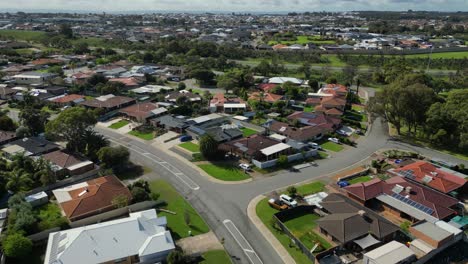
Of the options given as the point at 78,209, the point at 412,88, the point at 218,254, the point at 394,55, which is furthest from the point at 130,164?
the point at 394,55

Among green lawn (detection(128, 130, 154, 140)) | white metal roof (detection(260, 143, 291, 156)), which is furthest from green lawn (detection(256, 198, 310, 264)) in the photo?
green lawn (detection(128, 130, 154, 140))

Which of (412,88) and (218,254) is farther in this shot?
(412,88)

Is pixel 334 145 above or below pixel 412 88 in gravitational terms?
below

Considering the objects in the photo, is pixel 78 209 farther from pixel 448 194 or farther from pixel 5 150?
pixel 448 194

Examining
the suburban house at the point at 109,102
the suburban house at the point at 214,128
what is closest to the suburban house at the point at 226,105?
the suburban house at the point at 214,128

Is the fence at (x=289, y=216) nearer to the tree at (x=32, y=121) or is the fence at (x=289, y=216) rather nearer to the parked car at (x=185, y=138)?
the parked car at (x=185, y=138)

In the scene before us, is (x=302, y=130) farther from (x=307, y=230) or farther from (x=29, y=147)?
(x=29, y=147)
